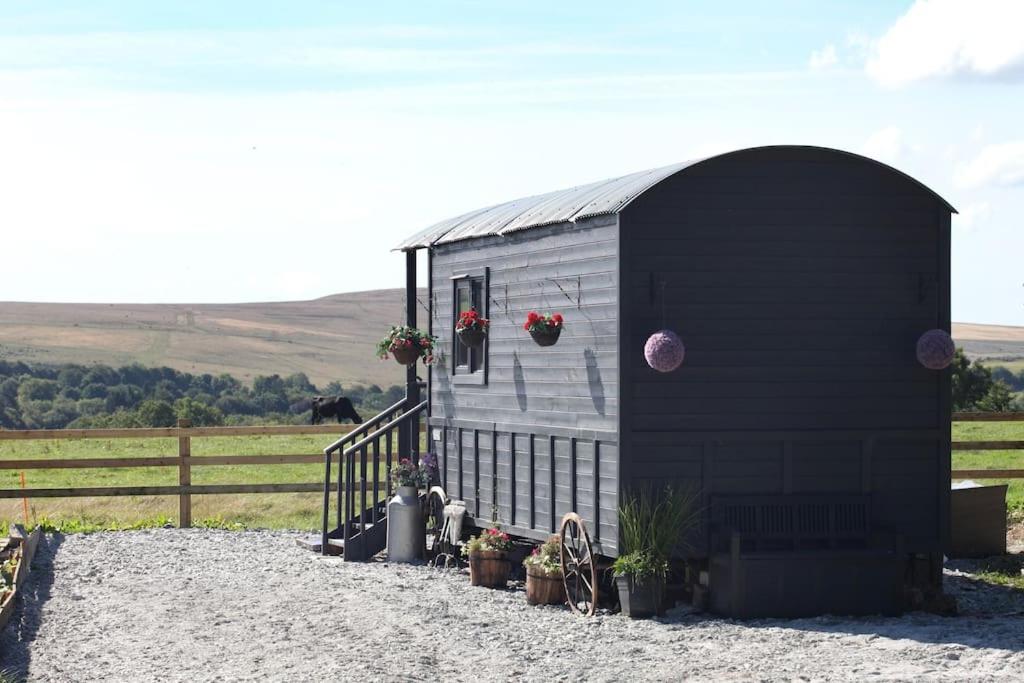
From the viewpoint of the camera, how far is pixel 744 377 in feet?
41.4

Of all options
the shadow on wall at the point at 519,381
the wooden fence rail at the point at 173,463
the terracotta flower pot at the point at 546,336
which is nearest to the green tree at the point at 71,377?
the wooden fence rail at the point at 173,463

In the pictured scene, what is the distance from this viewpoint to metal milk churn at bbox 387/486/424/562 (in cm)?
1580

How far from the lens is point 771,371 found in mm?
12672

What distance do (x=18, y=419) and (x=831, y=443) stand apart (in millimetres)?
45608

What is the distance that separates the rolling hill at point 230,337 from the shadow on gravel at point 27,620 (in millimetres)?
61724

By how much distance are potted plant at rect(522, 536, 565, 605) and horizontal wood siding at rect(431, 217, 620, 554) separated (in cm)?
44

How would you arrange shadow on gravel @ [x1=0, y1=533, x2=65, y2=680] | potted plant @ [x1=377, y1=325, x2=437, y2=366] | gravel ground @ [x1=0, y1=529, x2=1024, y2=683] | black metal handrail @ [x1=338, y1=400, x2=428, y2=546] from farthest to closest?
potted plant @ [x1=377, y1=325, x2=437, y2=366] → black metal handrail @ [x1=338, y1=400, x2=428, y2=546] → shadow on gravel @ [x1=0, y1=533, x2=65, y2=680] → gravel ground @ [x1=0, y1=529, x2=1024, y2=683]

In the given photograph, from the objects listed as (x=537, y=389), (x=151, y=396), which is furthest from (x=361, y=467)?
(x=151, y=396)

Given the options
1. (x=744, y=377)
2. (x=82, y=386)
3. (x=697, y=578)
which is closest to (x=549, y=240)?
(x=744, y=377)

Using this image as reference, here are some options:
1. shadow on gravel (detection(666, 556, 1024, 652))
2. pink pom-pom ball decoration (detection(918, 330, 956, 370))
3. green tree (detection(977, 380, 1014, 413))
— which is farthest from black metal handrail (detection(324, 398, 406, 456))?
green tree (detection(977, 380, 1014, 413))

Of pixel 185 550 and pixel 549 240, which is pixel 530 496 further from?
pixel 185 550

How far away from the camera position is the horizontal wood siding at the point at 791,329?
12.4 meters

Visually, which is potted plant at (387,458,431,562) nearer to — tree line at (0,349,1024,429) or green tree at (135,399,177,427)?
green tree at (135,399,177,427)

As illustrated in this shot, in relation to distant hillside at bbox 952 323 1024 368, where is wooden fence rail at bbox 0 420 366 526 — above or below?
A: below
